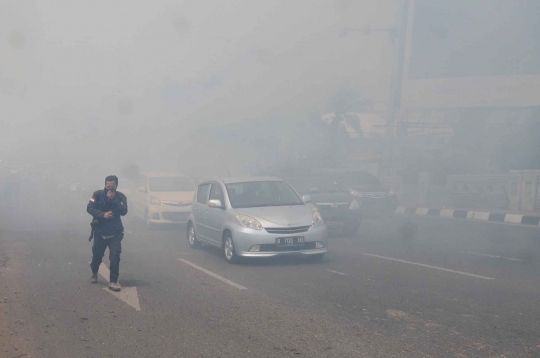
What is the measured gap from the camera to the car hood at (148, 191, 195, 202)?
16531 mm

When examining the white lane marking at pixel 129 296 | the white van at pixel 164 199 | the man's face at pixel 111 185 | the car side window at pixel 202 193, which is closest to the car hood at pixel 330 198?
the car side window at pixel 202 193

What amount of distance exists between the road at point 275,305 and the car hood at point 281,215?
72cm

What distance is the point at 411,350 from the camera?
511cm

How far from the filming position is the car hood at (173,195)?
651 inches

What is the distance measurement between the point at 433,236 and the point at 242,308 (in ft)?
31.2

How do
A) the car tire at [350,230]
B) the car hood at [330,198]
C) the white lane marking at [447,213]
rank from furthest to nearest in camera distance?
the white lane marking at [447,213] < the car tire at [350,230] < the car hood at [330,198]

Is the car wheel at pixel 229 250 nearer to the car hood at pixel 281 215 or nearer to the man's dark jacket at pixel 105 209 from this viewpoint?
the car hood at pixel 281 215

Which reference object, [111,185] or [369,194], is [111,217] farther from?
[369,194]

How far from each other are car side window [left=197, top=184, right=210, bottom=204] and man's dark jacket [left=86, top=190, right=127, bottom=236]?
3855 millimetres

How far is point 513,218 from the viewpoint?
18.9 metres

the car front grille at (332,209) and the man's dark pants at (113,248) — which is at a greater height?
the car front grille at (332,209)

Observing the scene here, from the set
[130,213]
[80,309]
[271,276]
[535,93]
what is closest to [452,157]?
[535,93]

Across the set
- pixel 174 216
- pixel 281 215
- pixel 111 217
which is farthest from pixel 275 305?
pixel 174 216

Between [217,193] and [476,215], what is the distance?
12456mm
